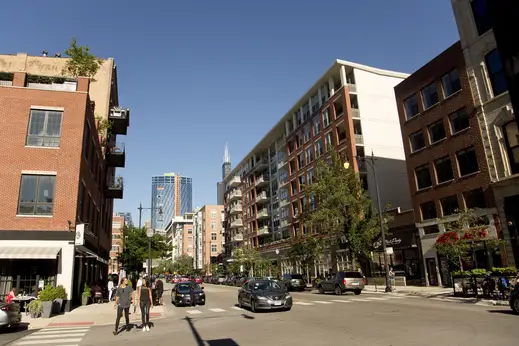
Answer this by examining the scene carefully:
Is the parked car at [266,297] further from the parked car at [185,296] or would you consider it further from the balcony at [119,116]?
the balcony at [119,116]

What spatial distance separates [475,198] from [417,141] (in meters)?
8.57

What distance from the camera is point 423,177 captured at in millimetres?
35781

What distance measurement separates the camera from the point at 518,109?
91.0 inches

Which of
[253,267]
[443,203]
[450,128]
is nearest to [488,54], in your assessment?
[450,128]

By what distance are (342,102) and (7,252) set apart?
38815mm

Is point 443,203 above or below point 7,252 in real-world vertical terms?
above

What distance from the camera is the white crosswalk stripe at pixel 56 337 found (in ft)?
39.4

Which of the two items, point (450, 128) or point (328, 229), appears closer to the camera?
point (450, 128)

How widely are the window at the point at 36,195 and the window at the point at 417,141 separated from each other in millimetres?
29998

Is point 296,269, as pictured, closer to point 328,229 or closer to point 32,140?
point 328,229

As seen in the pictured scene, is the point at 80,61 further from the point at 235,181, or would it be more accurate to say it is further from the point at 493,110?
the point at 235,181

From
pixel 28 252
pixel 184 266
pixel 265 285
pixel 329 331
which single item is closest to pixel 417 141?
pixel 265 285

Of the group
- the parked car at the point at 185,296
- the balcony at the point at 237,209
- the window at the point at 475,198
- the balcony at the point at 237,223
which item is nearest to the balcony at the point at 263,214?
the balcony at the point at 237,223

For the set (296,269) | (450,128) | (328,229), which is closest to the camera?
(450,128)
